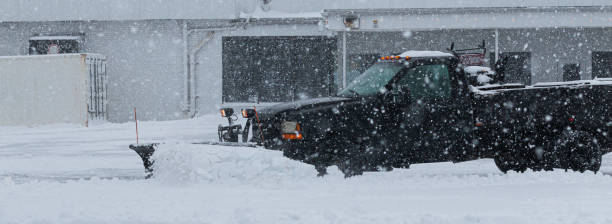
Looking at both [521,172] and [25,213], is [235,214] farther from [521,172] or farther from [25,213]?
[521,172]

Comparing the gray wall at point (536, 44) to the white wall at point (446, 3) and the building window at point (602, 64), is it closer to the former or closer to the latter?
the building window at point (602, 64)

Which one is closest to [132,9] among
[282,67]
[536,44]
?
[282,67]

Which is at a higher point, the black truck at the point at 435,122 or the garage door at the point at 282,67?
the garage door at the point at 282,67

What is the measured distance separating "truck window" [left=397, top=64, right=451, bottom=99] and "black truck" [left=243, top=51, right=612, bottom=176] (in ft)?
0.04

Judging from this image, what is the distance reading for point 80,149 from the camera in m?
14.3

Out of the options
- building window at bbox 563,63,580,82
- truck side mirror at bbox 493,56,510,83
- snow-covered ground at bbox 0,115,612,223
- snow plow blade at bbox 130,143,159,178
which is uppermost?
building window at bbox 563,63,580,82

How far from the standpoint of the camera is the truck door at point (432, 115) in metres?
8.71

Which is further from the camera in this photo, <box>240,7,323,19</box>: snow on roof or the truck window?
<box>240,7,323,19</box>: snow on roof

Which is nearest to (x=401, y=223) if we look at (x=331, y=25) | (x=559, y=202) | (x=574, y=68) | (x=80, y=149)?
(x=559, y=202)

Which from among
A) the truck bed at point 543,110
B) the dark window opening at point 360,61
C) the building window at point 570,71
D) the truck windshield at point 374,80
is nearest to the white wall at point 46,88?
the dark window opening at point 360,61

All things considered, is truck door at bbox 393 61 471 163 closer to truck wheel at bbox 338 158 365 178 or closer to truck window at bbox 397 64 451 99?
truck window at bbox 397 64 451 99

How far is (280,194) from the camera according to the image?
7.65 m

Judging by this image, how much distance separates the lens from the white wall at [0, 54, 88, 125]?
20125 mm

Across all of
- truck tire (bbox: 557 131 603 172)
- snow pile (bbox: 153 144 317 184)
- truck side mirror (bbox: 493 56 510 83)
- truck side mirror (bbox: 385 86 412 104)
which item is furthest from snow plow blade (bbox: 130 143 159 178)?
truck tire (bbox: 557 131 603 172)
